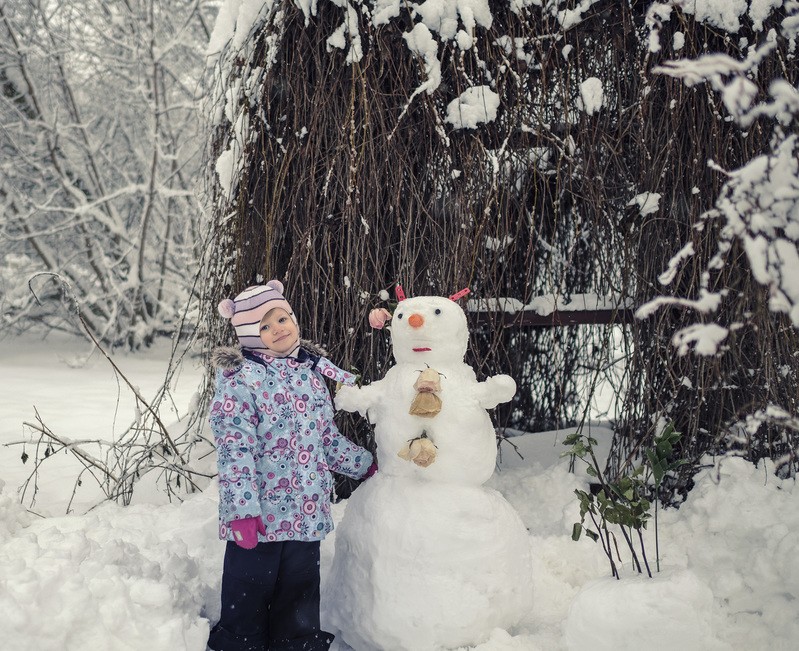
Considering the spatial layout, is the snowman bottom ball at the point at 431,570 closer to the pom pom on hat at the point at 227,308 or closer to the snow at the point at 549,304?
the pom pom on hat at the point at 227,308

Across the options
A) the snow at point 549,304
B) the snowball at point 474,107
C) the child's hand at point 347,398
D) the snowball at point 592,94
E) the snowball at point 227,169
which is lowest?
the child's hand at point 347,398

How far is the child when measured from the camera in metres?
1.97

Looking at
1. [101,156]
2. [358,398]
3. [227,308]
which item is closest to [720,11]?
[358,398]

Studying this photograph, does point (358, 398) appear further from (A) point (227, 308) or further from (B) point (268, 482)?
(A) point (227, 308)

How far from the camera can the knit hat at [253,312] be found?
6.97ft

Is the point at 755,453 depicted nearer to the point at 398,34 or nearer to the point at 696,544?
the point at 696,544

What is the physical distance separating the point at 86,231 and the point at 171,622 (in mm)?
7060

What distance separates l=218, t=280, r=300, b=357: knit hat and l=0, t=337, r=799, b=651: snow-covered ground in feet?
2.29

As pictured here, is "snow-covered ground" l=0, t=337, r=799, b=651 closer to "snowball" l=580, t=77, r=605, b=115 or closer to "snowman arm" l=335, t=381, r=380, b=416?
"snowman arm" l=335, t=381, r=380, b=416

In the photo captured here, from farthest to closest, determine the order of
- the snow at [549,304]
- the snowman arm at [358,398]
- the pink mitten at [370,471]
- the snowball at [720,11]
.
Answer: the snow at [549,304] → the snowball at [720,11] → the pink mitten at [370,471] → the snowman arm at [358,398]

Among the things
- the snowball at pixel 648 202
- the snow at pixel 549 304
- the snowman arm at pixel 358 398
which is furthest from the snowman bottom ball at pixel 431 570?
the snowball at pixel 648 202

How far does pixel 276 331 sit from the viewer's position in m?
2.13

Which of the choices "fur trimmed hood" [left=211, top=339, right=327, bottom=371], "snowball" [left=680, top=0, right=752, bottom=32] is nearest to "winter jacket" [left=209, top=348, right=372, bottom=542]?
"fur trimmed hood" [left=211, top=339, right=327, bottom=371]

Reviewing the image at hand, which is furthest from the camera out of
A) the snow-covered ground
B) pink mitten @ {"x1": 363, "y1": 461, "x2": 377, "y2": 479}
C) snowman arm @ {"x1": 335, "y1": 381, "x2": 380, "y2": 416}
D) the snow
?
the snow
